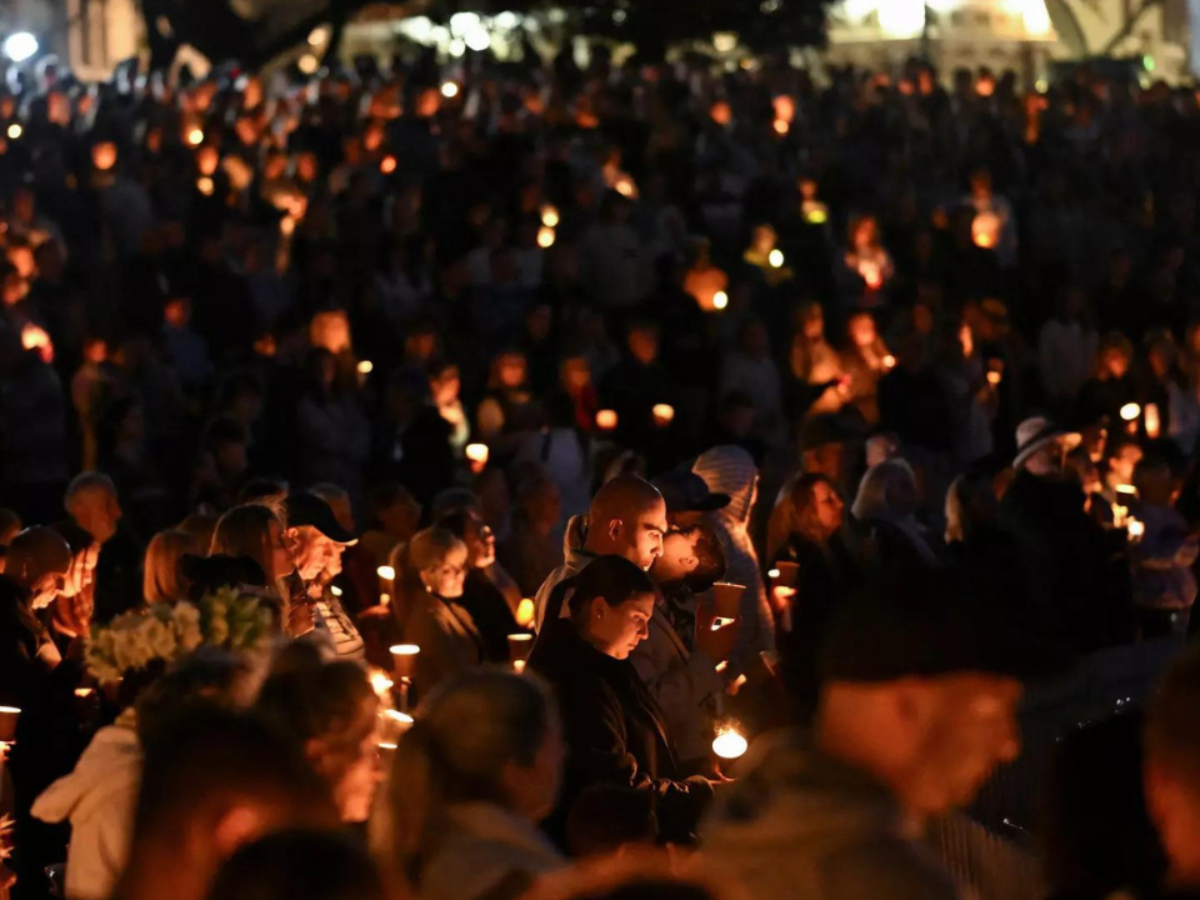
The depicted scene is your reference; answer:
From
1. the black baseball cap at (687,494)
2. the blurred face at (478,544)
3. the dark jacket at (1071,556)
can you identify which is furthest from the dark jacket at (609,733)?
the dark jacket at (1071,556)

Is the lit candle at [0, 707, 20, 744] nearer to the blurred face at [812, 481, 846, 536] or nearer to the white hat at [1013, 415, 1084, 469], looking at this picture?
the blurred face at [812, 481, 846, 536]

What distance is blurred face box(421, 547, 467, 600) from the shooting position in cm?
922

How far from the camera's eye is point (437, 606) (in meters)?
9.22

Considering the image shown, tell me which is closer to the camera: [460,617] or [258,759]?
[258,759]

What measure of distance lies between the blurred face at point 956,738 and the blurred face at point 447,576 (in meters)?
5.51

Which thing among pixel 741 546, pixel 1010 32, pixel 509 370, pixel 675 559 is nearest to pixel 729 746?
pixel 675 559

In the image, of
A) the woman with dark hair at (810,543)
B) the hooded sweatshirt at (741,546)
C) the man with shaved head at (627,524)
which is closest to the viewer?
the man with shaved head at (627,524)

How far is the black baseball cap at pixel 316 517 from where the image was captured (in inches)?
339

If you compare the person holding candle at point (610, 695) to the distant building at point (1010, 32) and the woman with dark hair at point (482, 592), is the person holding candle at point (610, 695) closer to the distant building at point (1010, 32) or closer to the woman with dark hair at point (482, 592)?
the woman with dark hair at point (482, 592)

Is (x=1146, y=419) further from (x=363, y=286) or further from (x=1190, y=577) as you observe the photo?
(x=363, y=286)

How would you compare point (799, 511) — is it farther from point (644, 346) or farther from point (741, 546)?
point (644, 346)

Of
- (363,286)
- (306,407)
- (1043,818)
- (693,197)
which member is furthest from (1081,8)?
(1043,818)

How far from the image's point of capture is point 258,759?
12.9 ft

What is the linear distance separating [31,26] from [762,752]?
50093 mm
